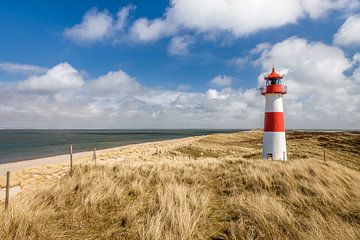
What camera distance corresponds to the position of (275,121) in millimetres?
15172

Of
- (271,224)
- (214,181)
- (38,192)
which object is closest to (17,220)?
(38,192)

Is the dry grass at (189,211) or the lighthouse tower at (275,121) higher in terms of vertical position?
the lighthouse tower at (275,121)

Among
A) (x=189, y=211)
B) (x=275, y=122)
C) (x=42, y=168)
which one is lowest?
(x=42, y=168)

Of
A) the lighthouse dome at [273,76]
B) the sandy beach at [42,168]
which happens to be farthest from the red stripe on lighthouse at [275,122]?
the sandy beach at [42,168]

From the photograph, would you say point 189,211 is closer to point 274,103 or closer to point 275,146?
point 275,146

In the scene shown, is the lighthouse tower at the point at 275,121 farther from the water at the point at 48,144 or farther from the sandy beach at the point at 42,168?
the water at the point at 48,144

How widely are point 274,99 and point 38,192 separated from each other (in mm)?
13236

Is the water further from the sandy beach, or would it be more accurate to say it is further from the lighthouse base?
the lighthouse base

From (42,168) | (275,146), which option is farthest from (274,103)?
(42,168)

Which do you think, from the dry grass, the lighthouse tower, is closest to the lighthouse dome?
the lighthouse tower

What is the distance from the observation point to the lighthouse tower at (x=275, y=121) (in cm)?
1516

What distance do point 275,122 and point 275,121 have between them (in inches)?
2.4

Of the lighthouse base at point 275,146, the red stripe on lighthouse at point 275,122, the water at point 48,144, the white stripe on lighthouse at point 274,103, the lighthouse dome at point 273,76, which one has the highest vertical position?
the lighthouse dome at point 273,76

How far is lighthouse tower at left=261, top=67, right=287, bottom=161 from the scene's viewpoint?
49.8ft
